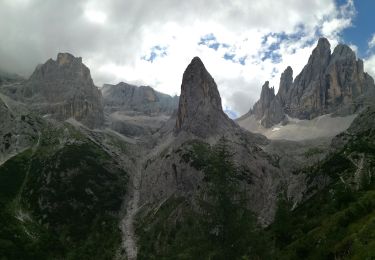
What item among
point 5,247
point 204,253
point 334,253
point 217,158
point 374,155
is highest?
point 374,155

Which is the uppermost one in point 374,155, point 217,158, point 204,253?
point 374,155

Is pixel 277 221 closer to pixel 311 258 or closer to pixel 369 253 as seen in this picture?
pixel 311 258

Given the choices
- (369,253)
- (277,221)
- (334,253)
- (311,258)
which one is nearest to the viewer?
(369,253)

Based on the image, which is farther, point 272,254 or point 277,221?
point 277,221

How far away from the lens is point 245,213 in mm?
61594

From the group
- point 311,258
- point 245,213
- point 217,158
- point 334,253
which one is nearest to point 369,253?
point 334,253

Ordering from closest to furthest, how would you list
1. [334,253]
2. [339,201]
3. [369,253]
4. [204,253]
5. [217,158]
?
[369,253]
[334,253]
[204,253]
[217,158]
[339,201]

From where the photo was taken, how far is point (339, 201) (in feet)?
256

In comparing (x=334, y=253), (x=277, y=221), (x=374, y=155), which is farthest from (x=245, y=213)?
(x=374, y=155)

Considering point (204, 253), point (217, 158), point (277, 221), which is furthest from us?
point (277, 221)

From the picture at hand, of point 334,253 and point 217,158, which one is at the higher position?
point 217,158

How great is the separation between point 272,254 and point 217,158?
49.0ft

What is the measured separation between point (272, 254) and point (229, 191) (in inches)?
405

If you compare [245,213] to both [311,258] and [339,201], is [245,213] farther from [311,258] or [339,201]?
[339,201]
